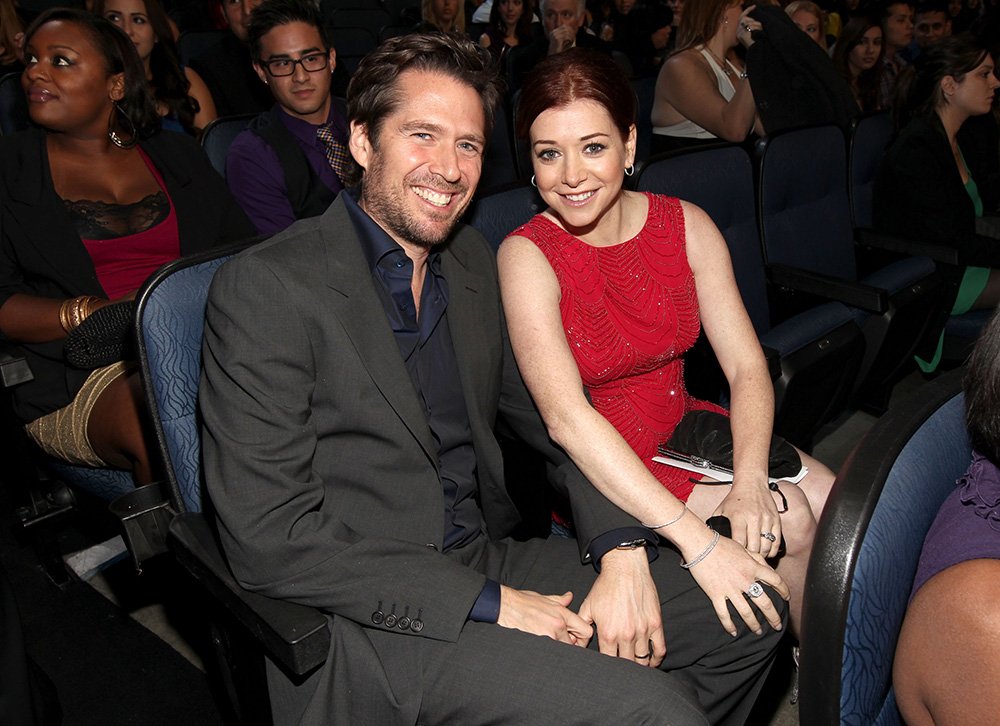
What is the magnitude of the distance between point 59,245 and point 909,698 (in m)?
1.82

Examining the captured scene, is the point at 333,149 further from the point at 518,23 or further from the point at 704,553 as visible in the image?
the point at 518,23

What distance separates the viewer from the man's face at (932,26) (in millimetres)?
5496

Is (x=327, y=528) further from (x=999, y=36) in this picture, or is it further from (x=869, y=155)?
(x=999, y=36)

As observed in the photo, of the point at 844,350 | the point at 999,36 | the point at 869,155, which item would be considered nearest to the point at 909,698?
the point at 844,350

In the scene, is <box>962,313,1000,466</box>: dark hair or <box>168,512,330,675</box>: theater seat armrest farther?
<box>168,512,330,675</box>: theater seat armrest

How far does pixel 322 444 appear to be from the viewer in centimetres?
125

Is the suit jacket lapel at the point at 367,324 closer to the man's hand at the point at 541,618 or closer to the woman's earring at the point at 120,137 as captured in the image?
the man's hand at the point at 541,618

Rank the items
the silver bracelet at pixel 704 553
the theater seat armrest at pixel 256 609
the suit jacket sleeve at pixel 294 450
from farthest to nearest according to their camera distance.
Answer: the silver bracelet at pixel 704 553, the suit jacket sleeve at pixel 294 450, the theater seat armrest at pixel 256 609

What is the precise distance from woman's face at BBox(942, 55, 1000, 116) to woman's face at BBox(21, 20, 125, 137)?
9.12 ft

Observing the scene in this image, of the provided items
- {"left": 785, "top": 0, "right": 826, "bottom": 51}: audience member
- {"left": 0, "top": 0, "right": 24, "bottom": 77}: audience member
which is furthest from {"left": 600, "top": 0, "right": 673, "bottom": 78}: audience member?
{"left": 0, "top": 0, "right": 24, "bottom": 77}: audience member

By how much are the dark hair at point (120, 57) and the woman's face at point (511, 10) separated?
10.7ft

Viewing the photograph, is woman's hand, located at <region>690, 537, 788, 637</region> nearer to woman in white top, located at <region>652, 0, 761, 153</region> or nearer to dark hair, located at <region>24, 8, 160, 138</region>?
dark hair, located at <region>24, 8, 160, 138</region>

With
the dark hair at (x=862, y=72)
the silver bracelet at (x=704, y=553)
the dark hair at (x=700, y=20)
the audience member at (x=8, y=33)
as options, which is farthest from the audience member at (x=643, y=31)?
the silver bracelet at (x=704, y=553)

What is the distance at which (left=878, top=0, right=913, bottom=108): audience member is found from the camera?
452 centimetres
